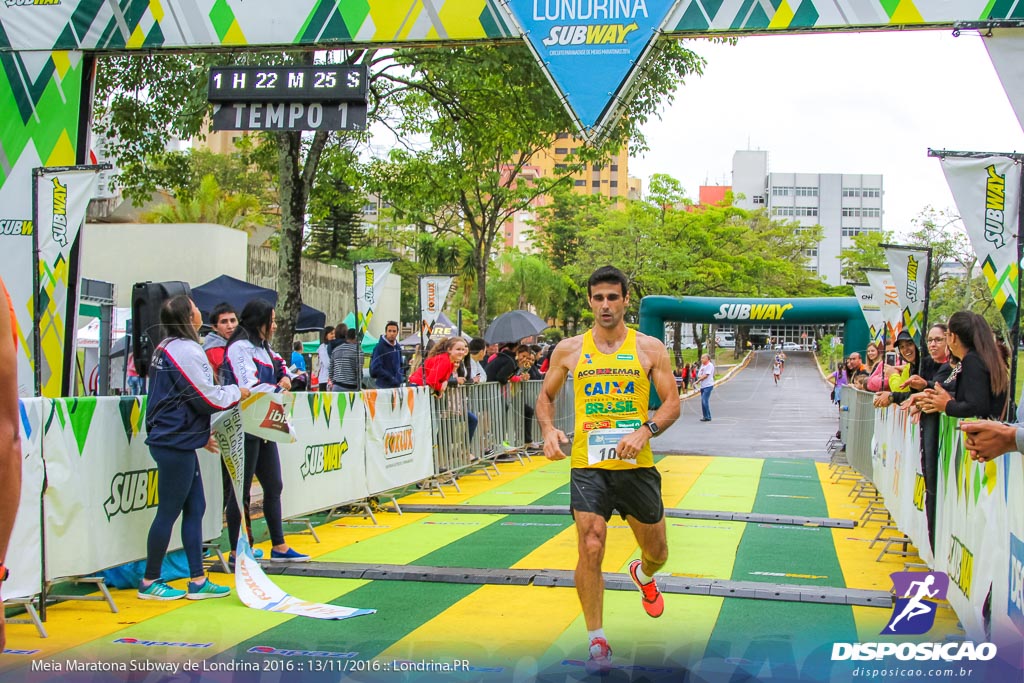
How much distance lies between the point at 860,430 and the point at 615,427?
10428 mm

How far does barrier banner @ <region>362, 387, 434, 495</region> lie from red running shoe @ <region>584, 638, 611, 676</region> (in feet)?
19.8

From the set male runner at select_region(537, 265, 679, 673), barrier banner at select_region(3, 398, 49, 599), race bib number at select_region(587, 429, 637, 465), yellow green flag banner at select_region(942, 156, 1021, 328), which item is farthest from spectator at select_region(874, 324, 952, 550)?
barrier banner at select_region(3, 398, 49, 599)

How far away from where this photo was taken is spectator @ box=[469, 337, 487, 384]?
15534 mm

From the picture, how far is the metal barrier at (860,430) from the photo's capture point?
14.1 m

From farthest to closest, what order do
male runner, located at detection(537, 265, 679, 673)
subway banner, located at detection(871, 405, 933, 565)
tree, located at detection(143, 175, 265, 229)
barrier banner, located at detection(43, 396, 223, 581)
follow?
tree, located at detection(143, 175, 265, 229) → subway banner, located at detection(871, 405, 933, 565) → barrier banner, located at detection(43, 396, 223, 581) → male runner, located at detection(537, 265, 679, 673)

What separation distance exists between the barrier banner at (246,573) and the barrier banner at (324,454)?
1.83 meters

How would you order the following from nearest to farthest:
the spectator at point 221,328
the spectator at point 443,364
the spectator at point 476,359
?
the spectator at point 221,328 < the spectator at point 443,364 < the spectator at point 476,359

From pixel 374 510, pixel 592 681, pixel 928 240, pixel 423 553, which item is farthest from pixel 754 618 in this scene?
pixel 928 240

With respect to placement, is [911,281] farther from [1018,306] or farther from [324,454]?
[324,454]

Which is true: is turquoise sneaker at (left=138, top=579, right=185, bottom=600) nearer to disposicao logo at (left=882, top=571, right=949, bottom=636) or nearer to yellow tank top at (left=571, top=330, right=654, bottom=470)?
yellow tank top at (left=571, top=330, right=654, bottom=470)

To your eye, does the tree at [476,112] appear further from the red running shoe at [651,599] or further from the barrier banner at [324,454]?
the red running shoe at [651,599]

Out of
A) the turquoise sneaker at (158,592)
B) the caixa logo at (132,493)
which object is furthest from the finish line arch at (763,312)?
the turquoise sneaker at (158,592)

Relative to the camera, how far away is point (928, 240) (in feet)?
135

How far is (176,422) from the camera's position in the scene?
264 inches
